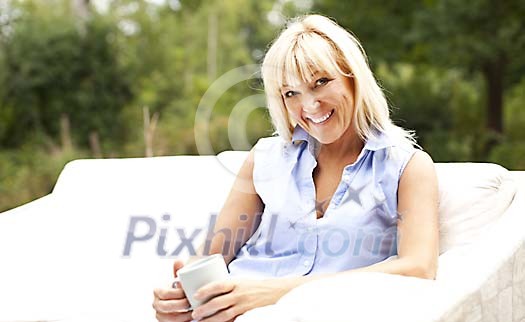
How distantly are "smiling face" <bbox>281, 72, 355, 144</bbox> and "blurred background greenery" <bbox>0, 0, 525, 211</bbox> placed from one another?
17.6 ft

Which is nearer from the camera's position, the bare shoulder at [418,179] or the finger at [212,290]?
the finger at [212,290]

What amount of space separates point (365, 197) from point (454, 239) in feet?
0.88

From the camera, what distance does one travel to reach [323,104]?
5.60ft

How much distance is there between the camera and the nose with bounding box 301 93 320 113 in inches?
67.2

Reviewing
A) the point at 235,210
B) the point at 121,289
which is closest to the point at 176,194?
the point at 121,289

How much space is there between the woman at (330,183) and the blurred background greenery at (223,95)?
5280 mm

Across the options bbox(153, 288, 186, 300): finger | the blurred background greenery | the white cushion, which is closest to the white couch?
the white cushion

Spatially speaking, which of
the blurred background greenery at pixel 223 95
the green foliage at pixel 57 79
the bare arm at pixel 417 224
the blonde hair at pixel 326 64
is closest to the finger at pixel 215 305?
the bare arm at pixel 417 224

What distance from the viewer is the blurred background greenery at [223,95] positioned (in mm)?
7090

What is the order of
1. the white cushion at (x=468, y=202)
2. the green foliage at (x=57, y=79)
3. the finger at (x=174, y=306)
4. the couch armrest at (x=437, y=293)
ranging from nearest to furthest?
the couch armrest at (x=437, y=293) → the finger at (x=174, y=306) → the white cushion at (x=468, y=202) → the green foliage at (x=57, y=79)

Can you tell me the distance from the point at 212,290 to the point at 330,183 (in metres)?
0.43

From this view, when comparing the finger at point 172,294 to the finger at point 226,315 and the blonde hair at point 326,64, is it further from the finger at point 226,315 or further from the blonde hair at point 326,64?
the blonde hair at point 326,64

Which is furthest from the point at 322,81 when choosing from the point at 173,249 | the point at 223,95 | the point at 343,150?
the point at 223,95

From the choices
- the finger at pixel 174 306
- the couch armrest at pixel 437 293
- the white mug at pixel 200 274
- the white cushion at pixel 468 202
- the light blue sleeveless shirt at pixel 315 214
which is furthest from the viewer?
the white cushion at pixel 468 202
